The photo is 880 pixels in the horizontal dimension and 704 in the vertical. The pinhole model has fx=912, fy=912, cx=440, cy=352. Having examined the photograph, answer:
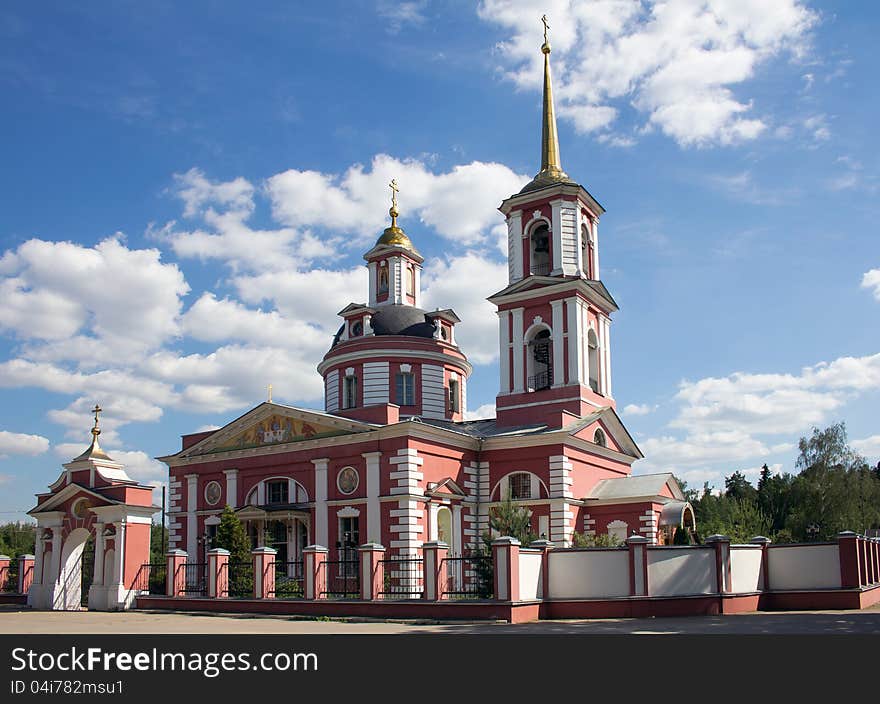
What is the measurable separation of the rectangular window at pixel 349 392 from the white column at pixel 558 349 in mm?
8810

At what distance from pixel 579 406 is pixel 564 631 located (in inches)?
620

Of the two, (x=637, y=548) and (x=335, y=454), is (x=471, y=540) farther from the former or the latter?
(x=637, y=548)

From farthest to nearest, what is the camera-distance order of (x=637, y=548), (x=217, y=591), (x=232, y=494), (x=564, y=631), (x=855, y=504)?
(x=855, y=504), (x=232, y=494), (x=217, y=591), (x=637, y=548), (x=564, y=631)

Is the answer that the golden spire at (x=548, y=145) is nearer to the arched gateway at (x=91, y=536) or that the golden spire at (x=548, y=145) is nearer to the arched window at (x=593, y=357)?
the arched window at (x=593, y=357)

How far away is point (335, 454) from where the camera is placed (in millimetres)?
31359

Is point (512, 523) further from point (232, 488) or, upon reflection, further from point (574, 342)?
point (232, 488)

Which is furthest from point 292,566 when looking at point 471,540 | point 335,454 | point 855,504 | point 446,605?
point 855,504

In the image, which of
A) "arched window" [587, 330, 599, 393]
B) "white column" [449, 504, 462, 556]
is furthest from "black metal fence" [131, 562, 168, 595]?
"arched window" [587, 330, 599, 393]

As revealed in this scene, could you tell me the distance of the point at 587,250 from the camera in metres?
36.6

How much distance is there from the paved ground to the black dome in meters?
16.4

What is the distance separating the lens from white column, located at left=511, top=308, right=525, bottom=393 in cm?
3484

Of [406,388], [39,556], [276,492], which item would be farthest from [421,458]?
[39,556]

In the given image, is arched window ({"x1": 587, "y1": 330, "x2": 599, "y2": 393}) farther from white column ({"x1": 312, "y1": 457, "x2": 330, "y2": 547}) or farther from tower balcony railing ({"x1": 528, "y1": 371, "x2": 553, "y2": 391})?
white column ({"x1": 312, "y1": 457, "x2": 330, "y2": 547})

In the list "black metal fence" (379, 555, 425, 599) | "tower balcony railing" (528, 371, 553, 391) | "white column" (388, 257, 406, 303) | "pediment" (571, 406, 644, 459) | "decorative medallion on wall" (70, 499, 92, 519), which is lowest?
"black metal fence" (379, 555, 425, 599)
